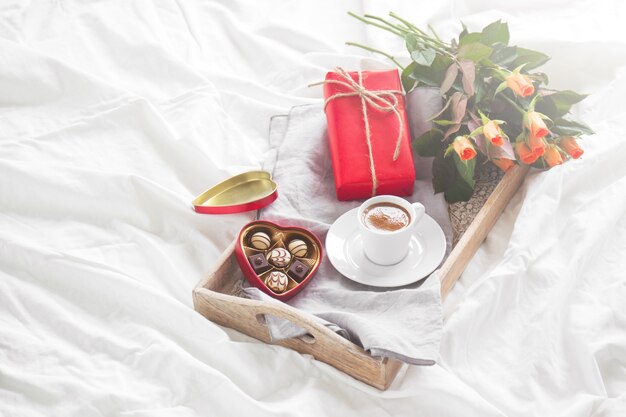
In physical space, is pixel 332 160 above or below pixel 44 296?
above

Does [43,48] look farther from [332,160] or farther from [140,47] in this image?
[332,160]

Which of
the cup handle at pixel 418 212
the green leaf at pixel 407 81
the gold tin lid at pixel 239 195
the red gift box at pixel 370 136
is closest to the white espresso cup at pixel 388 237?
the cup handle at pixel 418 212

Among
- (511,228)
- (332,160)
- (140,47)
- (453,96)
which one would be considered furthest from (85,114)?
(511,228)

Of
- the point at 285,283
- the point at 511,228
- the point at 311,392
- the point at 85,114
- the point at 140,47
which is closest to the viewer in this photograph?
the point at 311,392

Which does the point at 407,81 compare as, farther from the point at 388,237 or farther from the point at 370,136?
the point at 388,237

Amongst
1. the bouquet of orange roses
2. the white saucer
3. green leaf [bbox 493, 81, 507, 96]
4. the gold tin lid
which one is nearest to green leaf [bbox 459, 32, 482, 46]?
the bouquet of orange roses

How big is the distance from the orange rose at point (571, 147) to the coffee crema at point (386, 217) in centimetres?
32

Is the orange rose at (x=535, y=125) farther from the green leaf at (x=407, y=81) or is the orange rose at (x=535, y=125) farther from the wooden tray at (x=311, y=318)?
the green leaf at (x=407, y=81)

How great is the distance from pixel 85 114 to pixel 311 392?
2.67 ft

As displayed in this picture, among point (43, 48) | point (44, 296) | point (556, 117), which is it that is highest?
point (556, 117)

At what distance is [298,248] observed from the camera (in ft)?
3.95

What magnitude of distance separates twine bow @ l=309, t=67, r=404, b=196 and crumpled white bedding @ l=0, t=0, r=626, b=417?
208 millimetres

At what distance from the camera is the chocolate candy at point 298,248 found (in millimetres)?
1203

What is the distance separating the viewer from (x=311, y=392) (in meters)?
1.05
